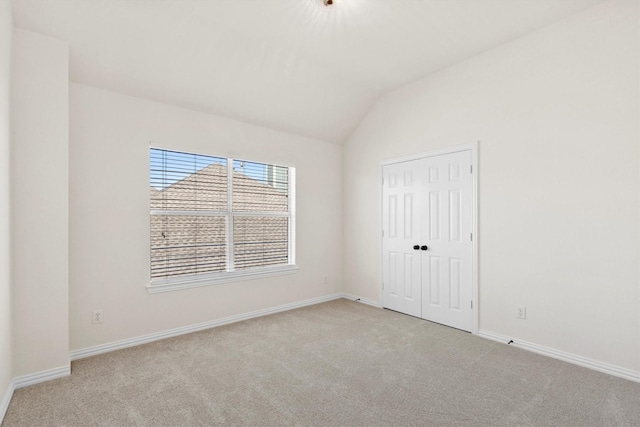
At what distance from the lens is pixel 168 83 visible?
3207 millimetres

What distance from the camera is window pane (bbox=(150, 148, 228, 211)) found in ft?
11.1

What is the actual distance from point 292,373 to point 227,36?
307cm

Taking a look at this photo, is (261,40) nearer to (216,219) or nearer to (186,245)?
(216,219)

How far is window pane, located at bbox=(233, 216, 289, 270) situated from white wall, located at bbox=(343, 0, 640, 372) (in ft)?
7.59

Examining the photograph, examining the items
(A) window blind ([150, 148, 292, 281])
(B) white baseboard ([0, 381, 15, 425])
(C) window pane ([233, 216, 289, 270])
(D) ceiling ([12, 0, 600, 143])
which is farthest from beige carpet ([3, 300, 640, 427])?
(D) ceiling ([12, 0, 600, 143])

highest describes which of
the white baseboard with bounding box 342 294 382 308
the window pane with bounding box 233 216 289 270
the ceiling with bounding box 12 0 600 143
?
the ceiling with bounding box 12 0 600 143

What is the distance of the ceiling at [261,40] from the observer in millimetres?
2574

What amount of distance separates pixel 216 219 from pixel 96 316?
4.88 ft

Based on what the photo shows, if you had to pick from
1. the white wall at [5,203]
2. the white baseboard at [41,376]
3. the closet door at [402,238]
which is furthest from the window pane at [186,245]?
the closet door at [402,238]

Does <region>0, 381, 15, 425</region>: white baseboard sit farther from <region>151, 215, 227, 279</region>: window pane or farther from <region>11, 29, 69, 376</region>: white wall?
<region>151, 215, 227, 279</region>: window pane

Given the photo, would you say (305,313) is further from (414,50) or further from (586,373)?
(414,50)

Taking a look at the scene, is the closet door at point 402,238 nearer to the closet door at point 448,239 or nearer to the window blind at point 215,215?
the closet door at point 448,239

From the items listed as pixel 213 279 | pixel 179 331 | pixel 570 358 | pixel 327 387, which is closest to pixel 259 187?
pixel 213 279

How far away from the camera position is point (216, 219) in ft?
12.5
